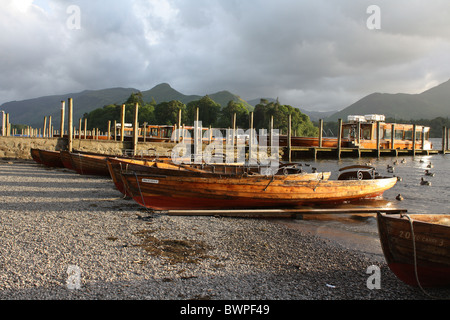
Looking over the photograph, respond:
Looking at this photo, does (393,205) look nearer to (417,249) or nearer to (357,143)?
→ (417,249)

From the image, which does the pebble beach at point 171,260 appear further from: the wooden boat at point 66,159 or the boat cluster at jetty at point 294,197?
the wooden boat at point 66,159

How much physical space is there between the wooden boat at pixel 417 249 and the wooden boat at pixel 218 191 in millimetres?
5701

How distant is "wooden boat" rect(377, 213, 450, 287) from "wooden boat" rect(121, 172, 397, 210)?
5701 mm

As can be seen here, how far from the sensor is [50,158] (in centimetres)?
2228

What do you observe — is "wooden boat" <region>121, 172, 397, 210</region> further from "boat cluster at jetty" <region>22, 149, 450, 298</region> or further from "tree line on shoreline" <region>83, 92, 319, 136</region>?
"tree line on shoreline" <region>83, 92, 319, 136</region>

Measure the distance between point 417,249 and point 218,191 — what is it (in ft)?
21.1

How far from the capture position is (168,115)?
270 ft

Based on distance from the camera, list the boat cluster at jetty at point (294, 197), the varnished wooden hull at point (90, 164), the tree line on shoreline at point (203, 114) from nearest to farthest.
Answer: the boat cluster at jetty at point (294, 197), the varnished wooden hull at point (90, 164), the tree line on shoreline at point (203, 114)

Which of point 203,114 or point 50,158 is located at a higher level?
point 203,114

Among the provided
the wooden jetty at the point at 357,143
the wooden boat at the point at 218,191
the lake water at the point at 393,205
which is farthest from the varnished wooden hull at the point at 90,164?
the wooden jetty at the point at 357,143

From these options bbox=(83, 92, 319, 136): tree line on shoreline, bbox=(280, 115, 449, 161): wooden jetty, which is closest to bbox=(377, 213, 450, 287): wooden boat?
bbox=(280, 115, 449, 161): wooden jetty

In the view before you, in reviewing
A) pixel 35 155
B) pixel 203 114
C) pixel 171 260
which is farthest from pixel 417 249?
pixel 203 114

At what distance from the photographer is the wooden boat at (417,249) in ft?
15.4

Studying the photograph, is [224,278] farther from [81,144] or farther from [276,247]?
[81,144]
